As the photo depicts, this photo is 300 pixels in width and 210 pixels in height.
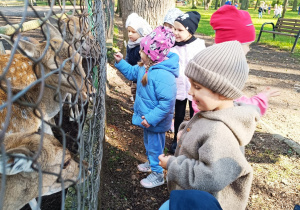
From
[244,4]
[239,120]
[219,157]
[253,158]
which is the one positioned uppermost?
[244,4]

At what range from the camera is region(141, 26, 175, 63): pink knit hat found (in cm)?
248

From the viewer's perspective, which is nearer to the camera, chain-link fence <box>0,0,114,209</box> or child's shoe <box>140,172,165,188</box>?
chain-link fence <box>0,0,114,209</box>

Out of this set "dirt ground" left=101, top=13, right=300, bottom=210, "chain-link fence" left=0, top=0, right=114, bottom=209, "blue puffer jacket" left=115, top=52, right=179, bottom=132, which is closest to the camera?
"chain-link fence" left=0, top=0, right=114, bottom=209

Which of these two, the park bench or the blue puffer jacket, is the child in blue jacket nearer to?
the blue puffer jacket

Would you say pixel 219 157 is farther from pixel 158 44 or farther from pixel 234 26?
pixel 234 26

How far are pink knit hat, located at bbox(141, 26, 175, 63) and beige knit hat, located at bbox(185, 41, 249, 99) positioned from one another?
986mm

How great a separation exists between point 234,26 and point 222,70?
4.54 feet

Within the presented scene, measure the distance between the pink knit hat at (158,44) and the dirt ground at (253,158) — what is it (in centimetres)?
150

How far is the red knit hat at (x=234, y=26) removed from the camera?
264 cm

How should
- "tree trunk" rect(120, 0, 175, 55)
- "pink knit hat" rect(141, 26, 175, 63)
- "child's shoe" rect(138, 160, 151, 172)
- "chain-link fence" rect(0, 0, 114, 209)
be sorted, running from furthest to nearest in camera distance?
"tree trunk" rect(120, 0, 175, 55)
"child's shoe" rect(138, 160, 151, 172)
"pink knit hat" rect(141, 26, 175, 63)
"chain-link fence" rect(0, 0, 114, 209)

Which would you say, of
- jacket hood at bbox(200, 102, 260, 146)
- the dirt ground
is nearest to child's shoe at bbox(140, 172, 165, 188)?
the dirt ground

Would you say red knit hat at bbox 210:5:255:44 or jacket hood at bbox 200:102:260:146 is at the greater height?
red knit hat at bbox 210:5:255:44

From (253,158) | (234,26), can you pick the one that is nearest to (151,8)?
(234,26)

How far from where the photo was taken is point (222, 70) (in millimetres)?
1500
